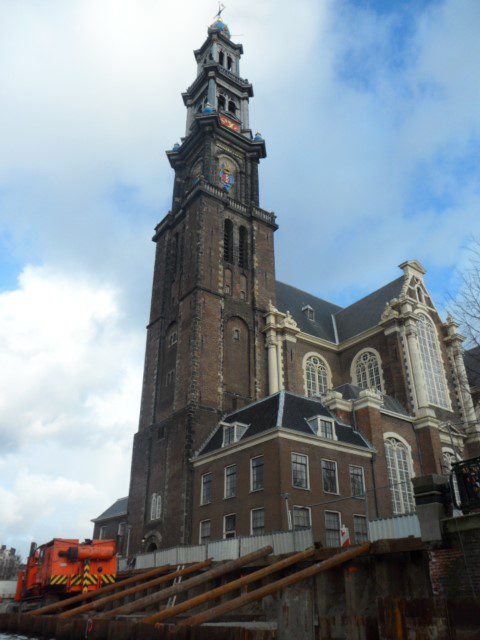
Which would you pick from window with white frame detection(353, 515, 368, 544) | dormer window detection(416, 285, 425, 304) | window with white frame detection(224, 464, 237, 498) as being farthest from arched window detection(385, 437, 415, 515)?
dormer window detection(416, 285, 425, 304)

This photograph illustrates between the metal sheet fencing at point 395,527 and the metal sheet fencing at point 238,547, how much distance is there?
302cm

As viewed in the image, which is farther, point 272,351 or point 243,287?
point 243,287

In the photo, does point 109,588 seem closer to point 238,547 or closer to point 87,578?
point 87,578

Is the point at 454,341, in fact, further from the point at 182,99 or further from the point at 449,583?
the point at 182,99

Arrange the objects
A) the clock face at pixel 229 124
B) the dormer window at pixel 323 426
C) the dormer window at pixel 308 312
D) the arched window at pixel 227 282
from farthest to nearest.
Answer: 1. the clock face at pixel 229 124
2. the dormer window at pixel 308 312
3. the arched window at pixel 227 282
4. the dormer window at pixel 323 426

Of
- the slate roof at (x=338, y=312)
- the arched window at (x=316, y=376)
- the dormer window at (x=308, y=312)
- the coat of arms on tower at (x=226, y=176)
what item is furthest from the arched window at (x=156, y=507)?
the coat of arms on tower at (x=226, y=176)

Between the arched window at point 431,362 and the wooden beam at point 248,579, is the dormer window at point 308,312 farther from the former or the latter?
the wooden beam at point 248,579

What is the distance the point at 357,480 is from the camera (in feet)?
94.5

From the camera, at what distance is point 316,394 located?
4006 centimetres

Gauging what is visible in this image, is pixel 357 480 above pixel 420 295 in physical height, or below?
below

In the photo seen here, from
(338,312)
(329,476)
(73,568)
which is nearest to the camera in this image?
(73,568)

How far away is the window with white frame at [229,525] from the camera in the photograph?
88.7 feet

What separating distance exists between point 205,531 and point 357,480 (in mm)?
8884

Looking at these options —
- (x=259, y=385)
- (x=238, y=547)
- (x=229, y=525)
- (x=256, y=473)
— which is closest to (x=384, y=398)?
(x=259, y=385)
